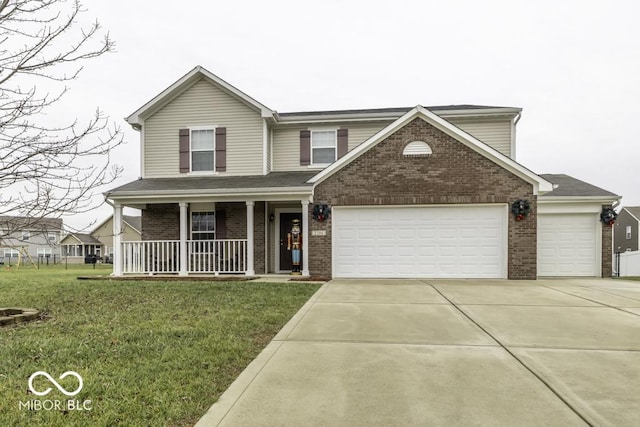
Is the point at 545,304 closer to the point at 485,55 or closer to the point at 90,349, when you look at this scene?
the point at 90,349

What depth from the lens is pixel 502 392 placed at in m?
3.16

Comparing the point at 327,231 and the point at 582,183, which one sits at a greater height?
the point at 582,183

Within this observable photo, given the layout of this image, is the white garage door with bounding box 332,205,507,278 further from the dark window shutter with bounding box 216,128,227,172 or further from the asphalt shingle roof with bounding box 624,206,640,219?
the asphalt shingle roof with bounding box 624,206,640,219

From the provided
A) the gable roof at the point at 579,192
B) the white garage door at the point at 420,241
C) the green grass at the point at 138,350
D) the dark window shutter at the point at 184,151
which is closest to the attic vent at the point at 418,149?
the white garage door at the point at 420,241

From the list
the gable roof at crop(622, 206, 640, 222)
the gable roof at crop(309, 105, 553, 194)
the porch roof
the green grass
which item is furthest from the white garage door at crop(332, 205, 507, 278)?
the gable roof at crop(622, 206, 640, 222)

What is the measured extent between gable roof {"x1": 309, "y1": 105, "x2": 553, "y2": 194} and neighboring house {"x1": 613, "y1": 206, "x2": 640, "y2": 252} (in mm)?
37241

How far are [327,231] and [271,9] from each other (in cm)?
818

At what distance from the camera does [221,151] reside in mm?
13594

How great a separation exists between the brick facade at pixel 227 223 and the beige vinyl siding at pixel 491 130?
8198mm

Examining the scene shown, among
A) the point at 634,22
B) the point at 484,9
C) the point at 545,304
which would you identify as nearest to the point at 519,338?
the point at 545,304

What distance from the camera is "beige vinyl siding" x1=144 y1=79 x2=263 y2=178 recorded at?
13.5 m

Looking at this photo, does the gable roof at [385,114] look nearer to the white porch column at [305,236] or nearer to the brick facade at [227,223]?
the brick facade at [227,223]

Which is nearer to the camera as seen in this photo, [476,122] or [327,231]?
[327,231]

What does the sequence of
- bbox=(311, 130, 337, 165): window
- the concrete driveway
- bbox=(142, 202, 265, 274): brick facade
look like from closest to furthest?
1. the concrete driveway
2. bbox=(142, 202, 265, 274): brick facade
3. bbox=(311, 130, 337, 165): window
